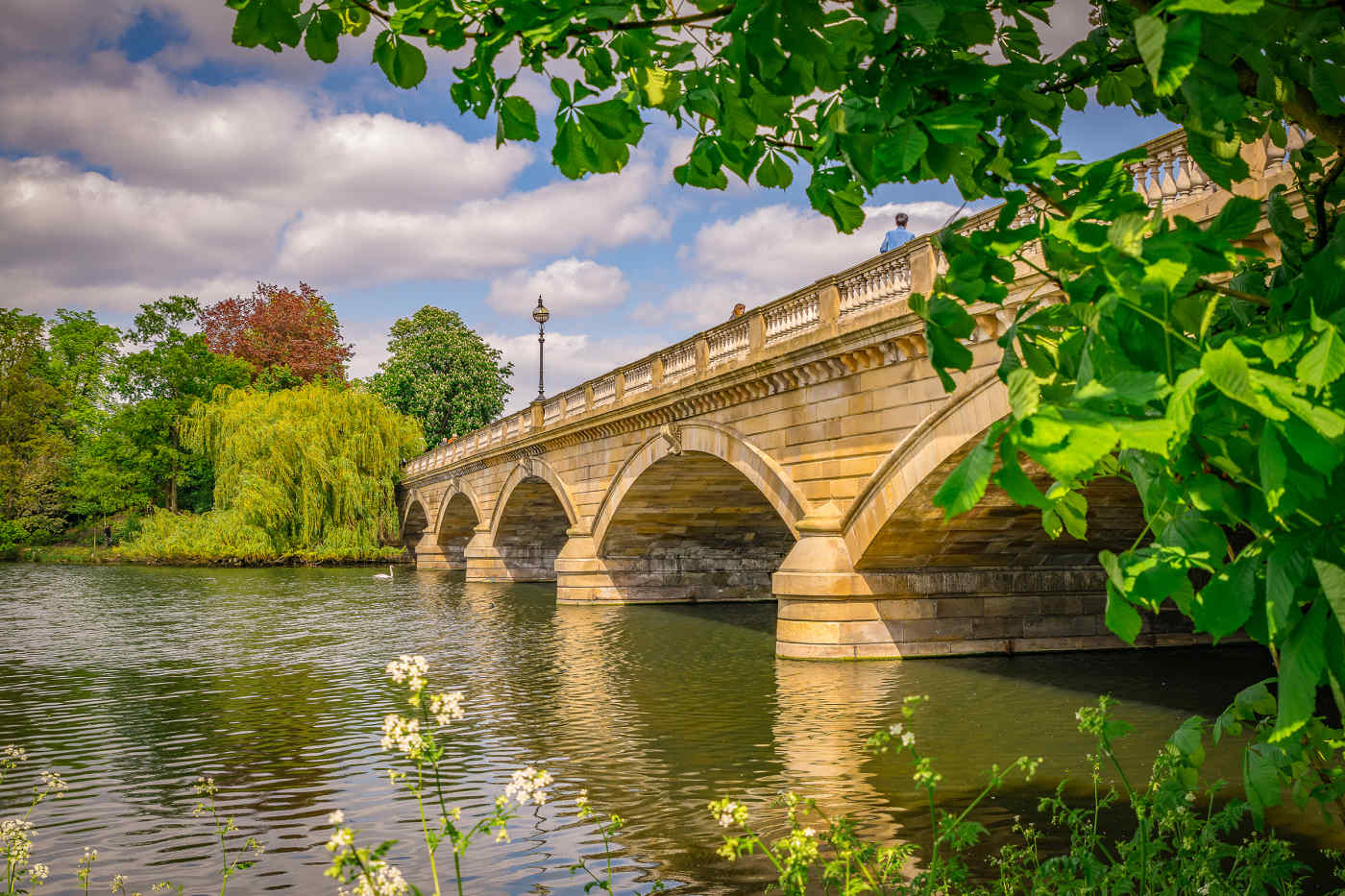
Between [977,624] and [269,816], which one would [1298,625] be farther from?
[977,624]

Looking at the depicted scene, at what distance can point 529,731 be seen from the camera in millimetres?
9391

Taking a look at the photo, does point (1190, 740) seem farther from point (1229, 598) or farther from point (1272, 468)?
point (1272, 468)

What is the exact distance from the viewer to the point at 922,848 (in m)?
5.72

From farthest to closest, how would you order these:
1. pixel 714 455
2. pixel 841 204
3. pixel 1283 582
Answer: pixel 714 455
pixel 841 204
pixel 1283 582

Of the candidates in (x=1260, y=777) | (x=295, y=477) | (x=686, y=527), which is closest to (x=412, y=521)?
(x=295, y=477)

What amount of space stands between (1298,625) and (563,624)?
18.0m

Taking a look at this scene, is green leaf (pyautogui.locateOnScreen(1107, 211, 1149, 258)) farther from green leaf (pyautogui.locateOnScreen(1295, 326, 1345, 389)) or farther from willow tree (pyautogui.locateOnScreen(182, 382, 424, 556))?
willow tree (pyautogui.locateOnScreen(182, 382, 424, 556))

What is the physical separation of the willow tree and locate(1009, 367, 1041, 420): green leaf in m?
35.1

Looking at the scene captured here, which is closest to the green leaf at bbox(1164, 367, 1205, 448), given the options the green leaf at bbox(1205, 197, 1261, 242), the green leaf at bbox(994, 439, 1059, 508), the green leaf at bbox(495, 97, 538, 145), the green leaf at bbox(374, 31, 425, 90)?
the green leaf at bbox(994, 439, 1059, 508)

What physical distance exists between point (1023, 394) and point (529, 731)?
8.34 meters

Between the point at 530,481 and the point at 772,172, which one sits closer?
the point at 772,172

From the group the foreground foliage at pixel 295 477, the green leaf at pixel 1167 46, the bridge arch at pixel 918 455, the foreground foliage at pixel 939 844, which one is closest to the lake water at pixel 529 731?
the foreground foliage at pixel 939 844

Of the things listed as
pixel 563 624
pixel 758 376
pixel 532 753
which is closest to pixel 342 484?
pixel 563 624

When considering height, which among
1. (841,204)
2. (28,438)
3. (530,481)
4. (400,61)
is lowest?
(841,204)
